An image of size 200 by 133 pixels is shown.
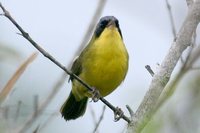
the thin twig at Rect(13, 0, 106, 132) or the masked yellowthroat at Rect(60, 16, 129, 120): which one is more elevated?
the thin twig at Rect(13, 0, 106, 132)

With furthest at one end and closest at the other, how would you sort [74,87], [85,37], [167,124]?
[74,87], [85,37], [167,124]

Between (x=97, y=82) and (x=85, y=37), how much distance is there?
5.93 ft

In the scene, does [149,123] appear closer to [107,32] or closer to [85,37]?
[85,37]

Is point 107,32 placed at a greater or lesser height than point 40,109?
lesser

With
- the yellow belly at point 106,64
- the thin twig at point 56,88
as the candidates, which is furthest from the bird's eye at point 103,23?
the thin twig at point 56,88

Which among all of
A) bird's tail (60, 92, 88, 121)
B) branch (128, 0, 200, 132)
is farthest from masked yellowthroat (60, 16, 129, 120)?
branch (128, 0, 200, 132)

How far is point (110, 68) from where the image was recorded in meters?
3.59

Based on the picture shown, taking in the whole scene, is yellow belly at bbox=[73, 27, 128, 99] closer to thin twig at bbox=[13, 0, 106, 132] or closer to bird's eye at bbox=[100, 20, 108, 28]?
bird's eye at bbox=[100, 20, 108, 28]

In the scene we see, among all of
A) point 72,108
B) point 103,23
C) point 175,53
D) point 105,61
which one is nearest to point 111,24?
point 103,23

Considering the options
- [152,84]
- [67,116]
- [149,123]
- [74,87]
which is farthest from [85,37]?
[67,116]

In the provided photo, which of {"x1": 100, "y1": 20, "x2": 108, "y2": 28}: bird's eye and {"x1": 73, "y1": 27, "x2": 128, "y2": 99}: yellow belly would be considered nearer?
{"x1": 73, "y1": 27, "x2": 128, "y2": 99}: yellow belly

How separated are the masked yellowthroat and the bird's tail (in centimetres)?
35

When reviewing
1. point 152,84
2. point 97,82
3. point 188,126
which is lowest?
point 97,82

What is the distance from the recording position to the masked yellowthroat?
142 inches
